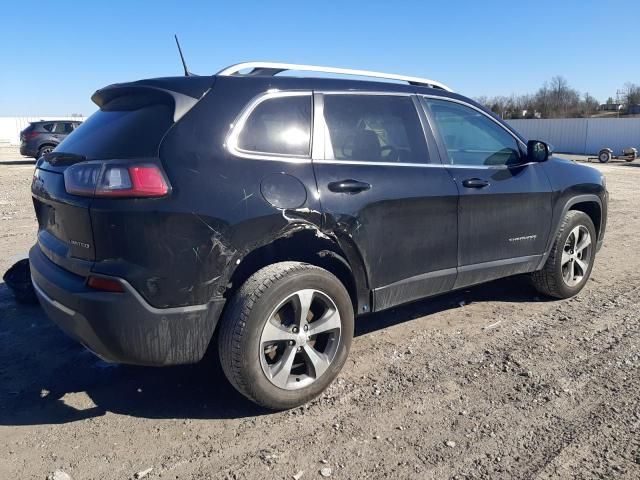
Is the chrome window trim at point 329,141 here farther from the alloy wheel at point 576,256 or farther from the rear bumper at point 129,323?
the alloy wheel at point 576,256

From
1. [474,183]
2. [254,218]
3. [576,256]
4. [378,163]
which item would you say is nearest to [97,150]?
[254,218]

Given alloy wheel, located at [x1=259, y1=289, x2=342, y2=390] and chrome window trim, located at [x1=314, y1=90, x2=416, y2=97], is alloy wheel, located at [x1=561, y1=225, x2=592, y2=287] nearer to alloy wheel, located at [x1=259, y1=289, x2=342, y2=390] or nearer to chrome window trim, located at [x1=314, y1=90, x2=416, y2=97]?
chrome window trim, located at [x1=314, y1=90, x2=416, y2=97]

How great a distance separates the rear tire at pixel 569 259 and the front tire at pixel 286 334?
2.41m

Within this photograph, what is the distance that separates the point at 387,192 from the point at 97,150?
68.1 inches

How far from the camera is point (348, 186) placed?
3.44 metres

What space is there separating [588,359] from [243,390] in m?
2.42

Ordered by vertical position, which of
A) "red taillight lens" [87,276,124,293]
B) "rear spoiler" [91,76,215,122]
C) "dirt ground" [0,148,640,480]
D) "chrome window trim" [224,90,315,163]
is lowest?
"dirt ground" [0,148,640,480]

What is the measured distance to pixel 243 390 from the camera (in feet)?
10.2

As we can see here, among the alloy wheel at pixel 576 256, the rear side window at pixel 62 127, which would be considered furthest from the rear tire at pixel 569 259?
the rear side window at pixel 62 127

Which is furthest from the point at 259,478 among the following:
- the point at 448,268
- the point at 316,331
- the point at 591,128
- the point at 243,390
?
the point at 591,128

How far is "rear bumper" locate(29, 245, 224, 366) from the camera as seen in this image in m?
2.82

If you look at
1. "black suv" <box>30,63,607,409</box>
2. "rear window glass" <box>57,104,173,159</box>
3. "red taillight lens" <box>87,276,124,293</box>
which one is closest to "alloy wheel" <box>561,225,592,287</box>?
"black suv" <box>30,63,607,409</box>

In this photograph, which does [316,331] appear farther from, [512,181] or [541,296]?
[541,296]

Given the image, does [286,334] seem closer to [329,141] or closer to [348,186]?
[348,186]
